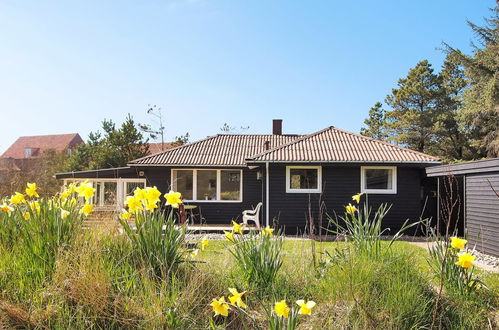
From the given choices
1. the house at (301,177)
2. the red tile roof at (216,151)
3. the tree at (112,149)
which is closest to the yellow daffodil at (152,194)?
the house at (301,177)

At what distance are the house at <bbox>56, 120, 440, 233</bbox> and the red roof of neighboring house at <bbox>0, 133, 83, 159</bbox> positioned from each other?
40.3m

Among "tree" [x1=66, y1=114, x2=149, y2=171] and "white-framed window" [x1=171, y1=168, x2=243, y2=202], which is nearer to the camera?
"white-framed window" [x1=171, y1=168, x2=243, y2=202]

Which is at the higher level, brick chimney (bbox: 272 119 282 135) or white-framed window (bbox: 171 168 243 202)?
brick chimney (bbox: 272 119 282 135)

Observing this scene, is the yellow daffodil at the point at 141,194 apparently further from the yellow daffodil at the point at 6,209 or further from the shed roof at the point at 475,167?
the shed roof at the point at 475,167

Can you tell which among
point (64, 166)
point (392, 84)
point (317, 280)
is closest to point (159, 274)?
point (317, 280)

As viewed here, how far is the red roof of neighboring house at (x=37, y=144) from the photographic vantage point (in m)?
52.2

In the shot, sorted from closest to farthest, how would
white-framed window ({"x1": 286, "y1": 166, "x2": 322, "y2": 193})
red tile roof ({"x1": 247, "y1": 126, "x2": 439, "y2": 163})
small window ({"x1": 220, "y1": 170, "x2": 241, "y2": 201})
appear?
red tile roof ({"x1": 247, "y1": 126, "x2": 439, "y2": 163})
white-framed window ({"x1": 286, "y1": 166, "x2": 322, "y2": 193})
small window ({"x1": 220, "y1": 170, "x2": 241, "y2": 201})

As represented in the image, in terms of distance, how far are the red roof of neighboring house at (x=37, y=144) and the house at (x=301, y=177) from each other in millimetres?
40333

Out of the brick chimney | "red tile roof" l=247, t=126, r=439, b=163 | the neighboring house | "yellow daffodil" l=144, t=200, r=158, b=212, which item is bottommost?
"yellow daffodil" l=144, t=200, r=158, b=212

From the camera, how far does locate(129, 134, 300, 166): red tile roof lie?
16.5 meters

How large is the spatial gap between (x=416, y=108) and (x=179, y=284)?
31756mm

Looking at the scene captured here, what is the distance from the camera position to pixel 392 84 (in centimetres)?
3409

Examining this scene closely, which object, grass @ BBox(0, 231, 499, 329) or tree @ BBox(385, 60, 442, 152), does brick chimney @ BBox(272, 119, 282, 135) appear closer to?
tree @ BBox(385, 60, 442, 152)

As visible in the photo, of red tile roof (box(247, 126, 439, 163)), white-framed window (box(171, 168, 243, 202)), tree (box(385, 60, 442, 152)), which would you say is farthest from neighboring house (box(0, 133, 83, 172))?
red tile roof (box(247, 126, 439, 163))
